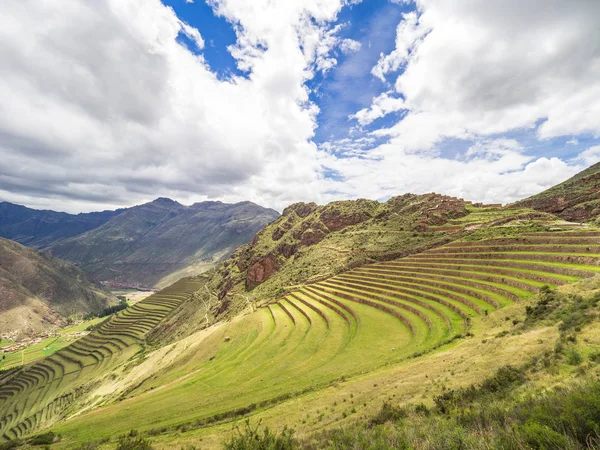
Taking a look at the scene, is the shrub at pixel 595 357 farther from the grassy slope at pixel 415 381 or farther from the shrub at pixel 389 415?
the shrub at pixel 389 415

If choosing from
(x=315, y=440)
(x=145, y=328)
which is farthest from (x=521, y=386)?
(x=145, y=328)

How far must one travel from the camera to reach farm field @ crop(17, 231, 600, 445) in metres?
21.2

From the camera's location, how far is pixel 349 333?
3030cm

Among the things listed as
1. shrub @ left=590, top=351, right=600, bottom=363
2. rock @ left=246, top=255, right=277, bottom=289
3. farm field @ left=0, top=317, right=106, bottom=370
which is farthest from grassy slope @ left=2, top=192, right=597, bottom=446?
farm field @ left=0, top=317, right=106, bottom=370

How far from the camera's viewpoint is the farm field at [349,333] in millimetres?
21188

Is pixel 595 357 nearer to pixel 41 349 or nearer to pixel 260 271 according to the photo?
pixel 260 271

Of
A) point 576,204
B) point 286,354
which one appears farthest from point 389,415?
point 576,204

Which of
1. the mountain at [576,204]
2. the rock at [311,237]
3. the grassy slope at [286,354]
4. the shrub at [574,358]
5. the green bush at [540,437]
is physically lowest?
the grassy slope at [286,354]

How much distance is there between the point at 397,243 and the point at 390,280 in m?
26.4

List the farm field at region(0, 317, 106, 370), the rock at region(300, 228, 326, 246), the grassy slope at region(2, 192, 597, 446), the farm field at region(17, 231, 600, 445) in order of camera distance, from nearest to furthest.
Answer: the grassy slope at region(2, 192, 597, 446) → the farm field at region(17, 231, 600, 445) → the rock at region(300, 228, 326, 246) → the farm field at region(0, 317, 106, 370)

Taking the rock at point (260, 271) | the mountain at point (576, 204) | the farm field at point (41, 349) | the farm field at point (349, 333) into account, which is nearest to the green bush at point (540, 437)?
the farm field at point (349, 333)

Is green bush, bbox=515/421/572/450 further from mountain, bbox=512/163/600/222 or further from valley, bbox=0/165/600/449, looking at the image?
mountain, bbox=512/163/600/222

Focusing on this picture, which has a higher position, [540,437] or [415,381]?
[540,437]

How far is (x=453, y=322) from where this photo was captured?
80.4 feet
